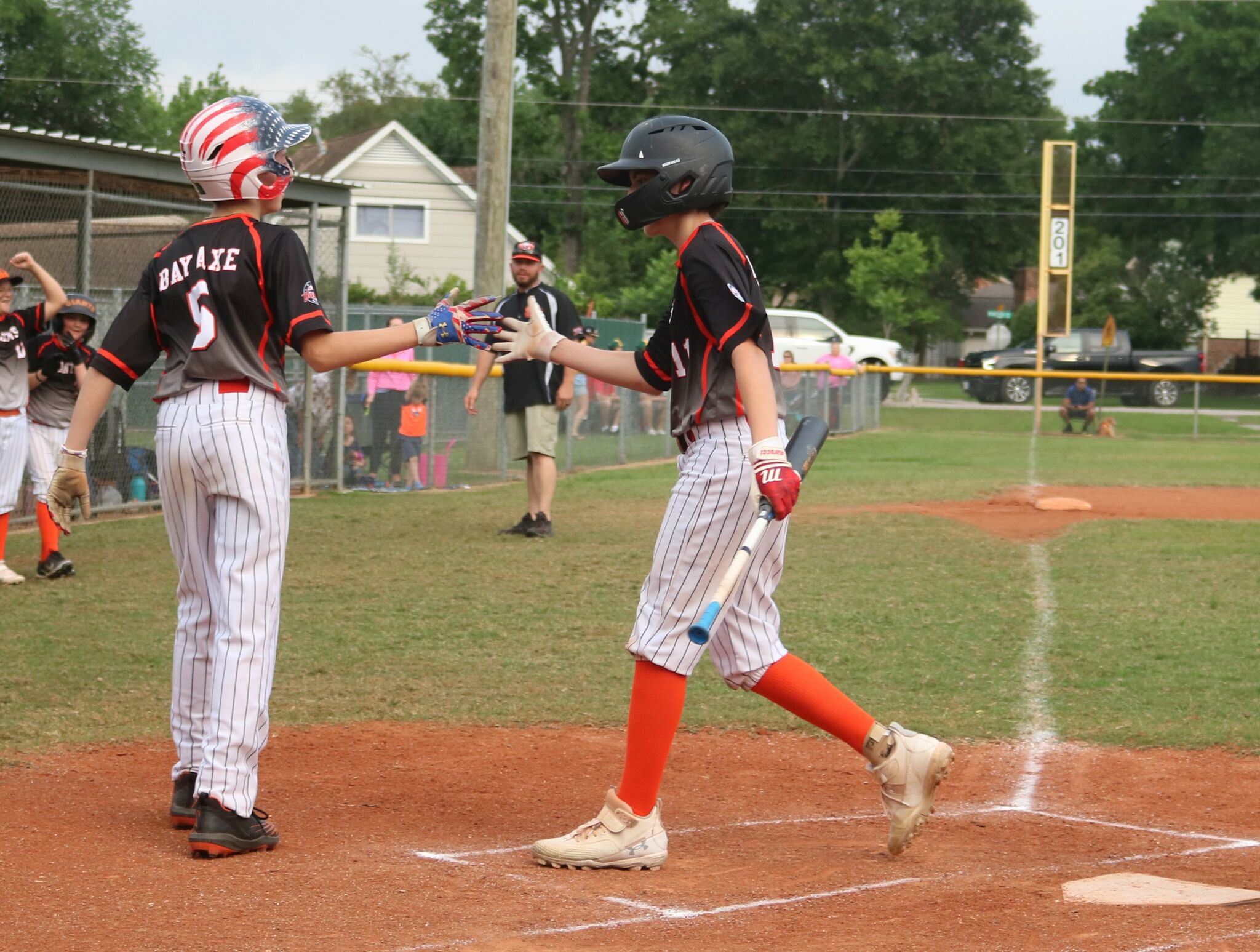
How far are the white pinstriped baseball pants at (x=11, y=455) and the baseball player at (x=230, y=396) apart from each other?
16.5 feet

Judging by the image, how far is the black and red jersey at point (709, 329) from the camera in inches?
156

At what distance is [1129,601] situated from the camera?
877 cm

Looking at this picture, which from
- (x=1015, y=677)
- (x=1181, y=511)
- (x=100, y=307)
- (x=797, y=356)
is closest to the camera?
(x=1015, y=677)

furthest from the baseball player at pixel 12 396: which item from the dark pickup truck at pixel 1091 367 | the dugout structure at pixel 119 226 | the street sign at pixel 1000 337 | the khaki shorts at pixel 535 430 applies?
the street sign at pixel 1000 337

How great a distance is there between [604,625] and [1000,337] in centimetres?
5420

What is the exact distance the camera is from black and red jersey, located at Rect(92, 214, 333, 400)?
420cm

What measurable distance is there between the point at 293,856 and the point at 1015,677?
12.5 ft

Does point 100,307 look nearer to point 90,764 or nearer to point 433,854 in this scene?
point 90,764

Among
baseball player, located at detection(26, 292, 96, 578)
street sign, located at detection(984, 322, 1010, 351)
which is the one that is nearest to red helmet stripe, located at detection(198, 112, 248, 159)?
baseball player, located at detection(26, 292, 96, 578)

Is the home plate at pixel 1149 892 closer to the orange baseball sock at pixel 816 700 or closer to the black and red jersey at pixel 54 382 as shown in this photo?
the orange baseball sock at pixel 816 700

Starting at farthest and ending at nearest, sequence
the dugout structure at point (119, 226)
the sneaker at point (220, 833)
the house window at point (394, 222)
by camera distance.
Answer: the house window at point (394, 222) → the dugout structure at point (119, 226) → the sneaker at point (220, 833)

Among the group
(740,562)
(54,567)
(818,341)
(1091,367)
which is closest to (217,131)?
(740,562)

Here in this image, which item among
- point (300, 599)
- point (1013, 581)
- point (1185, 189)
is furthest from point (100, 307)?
point (1185, 189)

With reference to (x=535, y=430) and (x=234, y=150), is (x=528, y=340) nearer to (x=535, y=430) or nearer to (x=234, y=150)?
(x=234, y=150)
